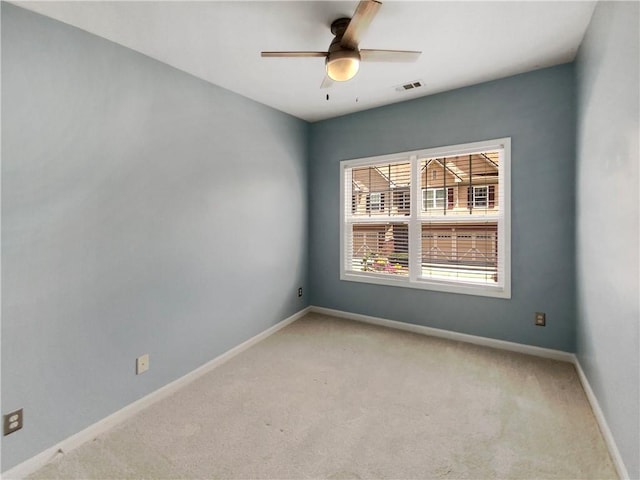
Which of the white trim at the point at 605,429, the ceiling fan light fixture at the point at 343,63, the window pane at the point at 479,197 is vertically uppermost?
the ceiling fan light fixture at the point at 343,63

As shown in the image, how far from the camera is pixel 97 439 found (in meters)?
1.85

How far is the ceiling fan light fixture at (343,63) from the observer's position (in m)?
1.85

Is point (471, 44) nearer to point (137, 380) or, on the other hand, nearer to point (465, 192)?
point (465, 192)

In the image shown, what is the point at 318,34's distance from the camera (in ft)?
6.82

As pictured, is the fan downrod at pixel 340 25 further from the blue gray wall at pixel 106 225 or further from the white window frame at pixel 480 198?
the white window frame at pixel 480 198

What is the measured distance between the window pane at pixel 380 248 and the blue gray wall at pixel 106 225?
145cm

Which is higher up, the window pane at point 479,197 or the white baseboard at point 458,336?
the window pane at point 479,197

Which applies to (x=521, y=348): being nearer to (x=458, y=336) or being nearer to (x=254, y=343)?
(x=458, y=336)

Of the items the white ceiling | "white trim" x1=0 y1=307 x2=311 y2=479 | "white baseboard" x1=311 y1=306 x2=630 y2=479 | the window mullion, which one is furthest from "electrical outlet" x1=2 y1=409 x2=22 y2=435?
the window mullion

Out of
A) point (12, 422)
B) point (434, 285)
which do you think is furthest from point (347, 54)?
point (12, 422)

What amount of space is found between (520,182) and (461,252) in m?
0.85

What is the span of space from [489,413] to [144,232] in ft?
8.90

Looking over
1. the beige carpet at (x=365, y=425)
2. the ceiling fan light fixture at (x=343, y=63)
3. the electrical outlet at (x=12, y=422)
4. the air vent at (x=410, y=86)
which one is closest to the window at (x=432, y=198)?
the air vent at (x=410, y=86)

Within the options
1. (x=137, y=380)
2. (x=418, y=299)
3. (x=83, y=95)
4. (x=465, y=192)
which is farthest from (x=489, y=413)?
(x=83, y=95)
